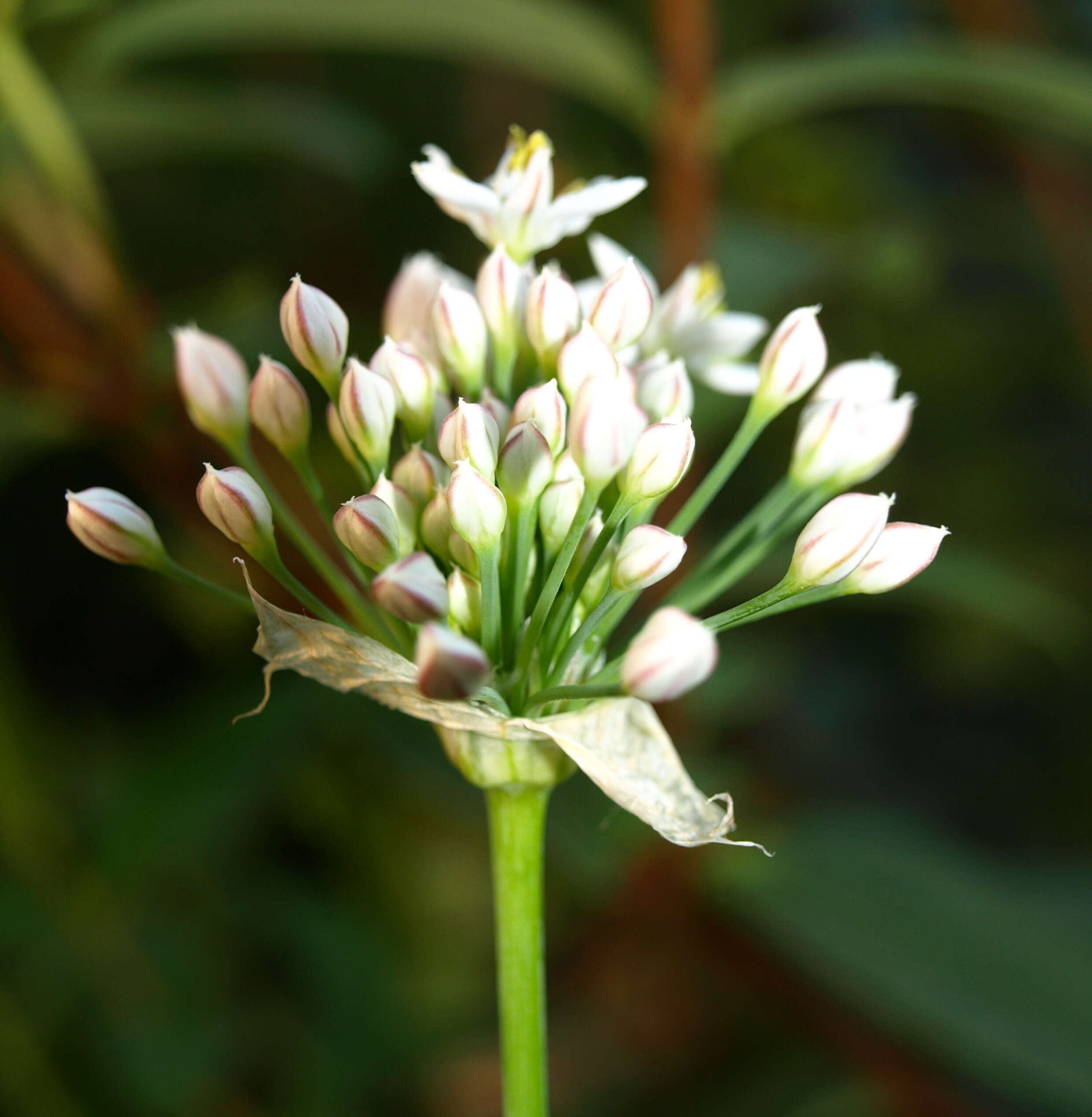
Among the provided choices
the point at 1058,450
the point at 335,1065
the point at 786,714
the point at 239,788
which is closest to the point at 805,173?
the point at 1058,450

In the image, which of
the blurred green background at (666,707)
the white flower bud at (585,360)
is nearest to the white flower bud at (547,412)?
the white flower bud at (585,360)

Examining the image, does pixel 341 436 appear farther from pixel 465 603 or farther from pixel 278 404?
pixel 465 603

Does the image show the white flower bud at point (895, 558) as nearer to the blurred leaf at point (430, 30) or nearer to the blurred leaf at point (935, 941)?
the blurred leaf at point (935, 941)

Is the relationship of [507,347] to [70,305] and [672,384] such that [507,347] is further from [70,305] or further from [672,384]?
[70,305]

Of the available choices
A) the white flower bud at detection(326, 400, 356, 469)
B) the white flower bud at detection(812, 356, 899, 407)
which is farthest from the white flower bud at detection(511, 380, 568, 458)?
the white flower bud at detection(812, 356, 899, 407)

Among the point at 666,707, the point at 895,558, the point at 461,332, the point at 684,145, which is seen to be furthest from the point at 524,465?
the point at 684,145

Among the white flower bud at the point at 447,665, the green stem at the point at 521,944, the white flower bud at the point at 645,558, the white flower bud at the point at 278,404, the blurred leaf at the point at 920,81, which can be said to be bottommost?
the green stem at the point at 521,944
